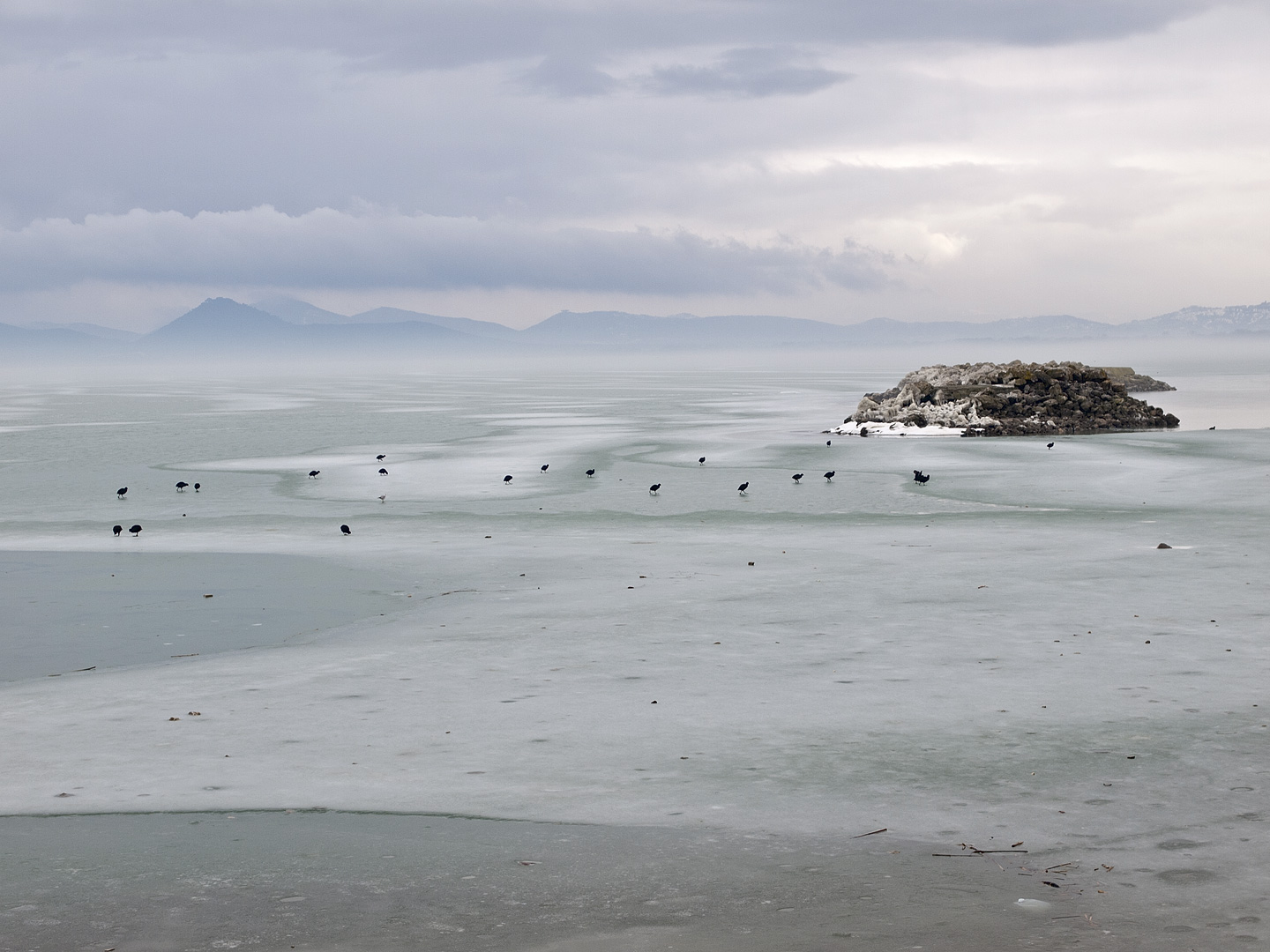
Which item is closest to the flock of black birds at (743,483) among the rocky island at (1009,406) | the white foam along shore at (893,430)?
the white foam along shore at (893,430)

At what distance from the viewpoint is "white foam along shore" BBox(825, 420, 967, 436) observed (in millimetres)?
42688

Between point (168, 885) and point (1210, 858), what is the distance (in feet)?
17.1

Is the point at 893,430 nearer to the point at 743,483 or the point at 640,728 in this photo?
the point at 743,483

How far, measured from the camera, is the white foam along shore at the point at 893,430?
140 ft

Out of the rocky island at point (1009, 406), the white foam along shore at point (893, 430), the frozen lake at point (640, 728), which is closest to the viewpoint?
the frozen lake at point (640, 728)

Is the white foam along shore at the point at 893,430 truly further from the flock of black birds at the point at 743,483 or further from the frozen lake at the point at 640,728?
the frozen lake at the point at 640,728

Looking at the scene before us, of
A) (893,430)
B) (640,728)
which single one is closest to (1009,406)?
(893,430)

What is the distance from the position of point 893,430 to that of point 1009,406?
4.68 metres

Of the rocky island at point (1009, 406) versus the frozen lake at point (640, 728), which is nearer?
the frozen lake at point (640, 728)

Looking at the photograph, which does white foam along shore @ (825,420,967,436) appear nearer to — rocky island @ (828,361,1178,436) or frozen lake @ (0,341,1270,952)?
rocky island @ (828,361,1178,436)

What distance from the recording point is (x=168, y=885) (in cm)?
624

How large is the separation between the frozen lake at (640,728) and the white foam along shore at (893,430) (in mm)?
20107

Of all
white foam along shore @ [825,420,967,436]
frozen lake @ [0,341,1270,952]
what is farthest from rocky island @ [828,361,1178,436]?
frozen lake @ [0,341,1270,952]

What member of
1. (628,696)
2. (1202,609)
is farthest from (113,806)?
(1202,609)
